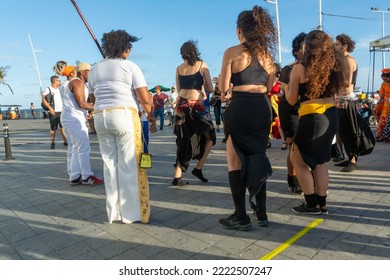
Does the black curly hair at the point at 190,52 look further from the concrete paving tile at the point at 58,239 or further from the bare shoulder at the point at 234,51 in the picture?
the concrete paving tile at the point at 58,239

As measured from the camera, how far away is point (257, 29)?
9.34 feet

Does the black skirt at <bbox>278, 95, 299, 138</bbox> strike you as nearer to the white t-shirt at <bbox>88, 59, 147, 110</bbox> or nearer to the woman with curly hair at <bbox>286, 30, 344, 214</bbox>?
the woman with curly hair at <bbox>286, 30, 344, 214</bbox>

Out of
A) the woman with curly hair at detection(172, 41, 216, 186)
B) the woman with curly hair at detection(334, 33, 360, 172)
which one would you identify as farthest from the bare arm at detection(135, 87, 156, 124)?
the woman with curly hair at detection(334, 33, 360, 172)

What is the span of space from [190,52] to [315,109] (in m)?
1.98

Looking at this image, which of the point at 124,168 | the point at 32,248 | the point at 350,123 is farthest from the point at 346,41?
the point at 32,248

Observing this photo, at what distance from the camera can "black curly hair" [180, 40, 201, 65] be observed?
432cm

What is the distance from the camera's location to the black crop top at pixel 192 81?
14.3ft

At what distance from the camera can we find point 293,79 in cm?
318

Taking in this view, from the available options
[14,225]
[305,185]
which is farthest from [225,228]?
[14,225]

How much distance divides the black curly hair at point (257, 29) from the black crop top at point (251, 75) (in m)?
0.11

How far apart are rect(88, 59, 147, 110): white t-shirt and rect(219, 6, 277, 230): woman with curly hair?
3.19 ft

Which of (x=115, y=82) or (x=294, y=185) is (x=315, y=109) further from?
(x=115, y=82)

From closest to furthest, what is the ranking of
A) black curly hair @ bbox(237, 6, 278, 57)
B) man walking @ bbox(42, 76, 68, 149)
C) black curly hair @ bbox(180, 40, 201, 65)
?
black curly hair @ bbox(237, 6, 278, 57) < black curly hair @ bbox(180, 40, 201, 65) < man walking @ bbox(42, 76, 68, 149)

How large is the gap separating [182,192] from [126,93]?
1.78 m
